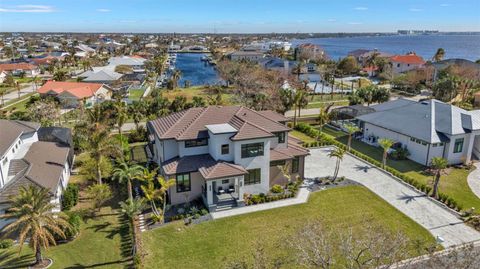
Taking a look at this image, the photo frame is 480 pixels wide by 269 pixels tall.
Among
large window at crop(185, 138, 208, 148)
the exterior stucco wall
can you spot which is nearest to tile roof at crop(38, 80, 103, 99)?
large window at crop(185, 138, 208, 148)

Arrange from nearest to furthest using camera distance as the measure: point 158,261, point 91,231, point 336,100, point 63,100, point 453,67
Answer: point 158,261, point 91,231, point 63,100, point 336,100, point 453,67

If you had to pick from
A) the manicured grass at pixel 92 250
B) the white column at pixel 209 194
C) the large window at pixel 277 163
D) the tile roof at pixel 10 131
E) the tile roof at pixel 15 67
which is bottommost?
the manicured grass at pixel 92 250

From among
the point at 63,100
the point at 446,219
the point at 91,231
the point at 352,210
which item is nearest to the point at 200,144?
the point at 91,231

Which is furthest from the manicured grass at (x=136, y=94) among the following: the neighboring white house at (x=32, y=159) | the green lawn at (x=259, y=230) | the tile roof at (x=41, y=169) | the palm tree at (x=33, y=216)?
the palm tree at (x=33, y=216)

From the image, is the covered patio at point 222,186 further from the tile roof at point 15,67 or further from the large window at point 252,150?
the tile roof at point 15,67

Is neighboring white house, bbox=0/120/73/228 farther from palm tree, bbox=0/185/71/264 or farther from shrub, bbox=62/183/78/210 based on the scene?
palm tree, bbox=0/185/71/264

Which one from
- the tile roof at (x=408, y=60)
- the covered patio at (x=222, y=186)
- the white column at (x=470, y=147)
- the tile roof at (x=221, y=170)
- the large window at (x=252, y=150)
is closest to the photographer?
the tile roof at (x=221, y=170)

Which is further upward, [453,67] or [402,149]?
[453,67]

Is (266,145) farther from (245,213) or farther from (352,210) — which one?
(352,210)
